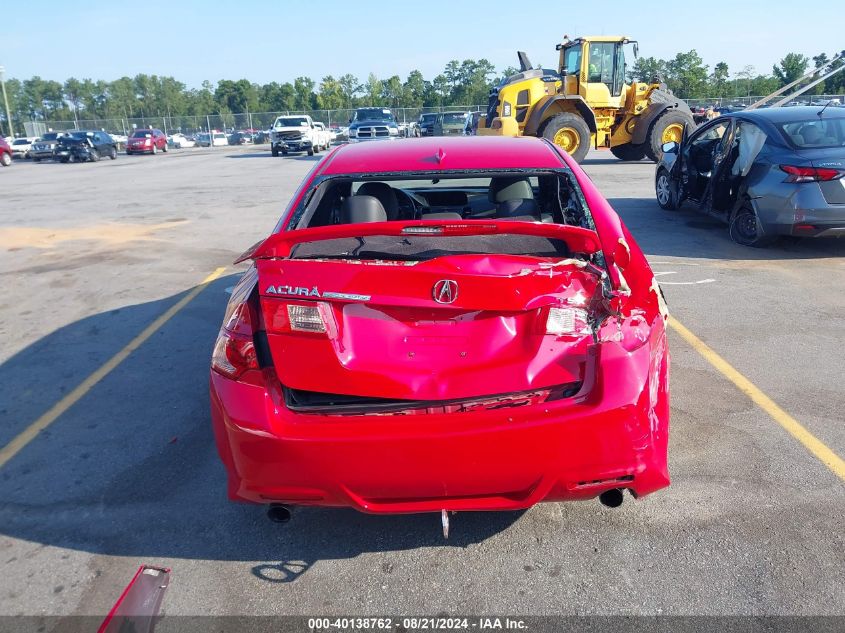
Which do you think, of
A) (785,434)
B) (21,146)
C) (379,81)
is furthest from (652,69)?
(785,434)

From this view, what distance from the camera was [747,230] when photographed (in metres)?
8.39

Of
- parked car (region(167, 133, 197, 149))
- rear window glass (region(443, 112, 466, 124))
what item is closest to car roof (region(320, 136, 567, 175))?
→ rear window glass (region(443, 112, 466, 124))

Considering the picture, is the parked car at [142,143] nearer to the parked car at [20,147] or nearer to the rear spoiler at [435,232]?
the parked car at [20,147]

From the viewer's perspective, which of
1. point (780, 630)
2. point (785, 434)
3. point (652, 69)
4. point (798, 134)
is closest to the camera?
point (780, 630)

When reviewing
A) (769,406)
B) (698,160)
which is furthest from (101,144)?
(769,406)

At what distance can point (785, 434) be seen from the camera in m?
3.80

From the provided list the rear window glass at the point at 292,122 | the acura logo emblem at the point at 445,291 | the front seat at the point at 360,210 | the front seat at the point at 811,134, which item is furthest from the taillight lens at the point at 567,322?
the rear window glass at the point at 292,122

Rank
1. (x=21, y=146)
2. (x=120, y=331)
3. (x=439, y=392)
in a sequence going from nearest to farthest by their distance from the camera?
(x=439, y=392)
(x=120, y=331)
(x=21, y=146)

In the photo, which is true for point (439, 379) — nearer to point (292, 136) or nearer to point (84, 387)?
point (84, 387)

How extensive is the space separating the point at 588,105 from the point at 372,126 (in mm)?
15452

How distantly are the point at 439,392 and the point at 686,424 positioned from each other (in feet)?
6.69

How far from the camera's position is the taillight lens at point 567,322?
263 cm

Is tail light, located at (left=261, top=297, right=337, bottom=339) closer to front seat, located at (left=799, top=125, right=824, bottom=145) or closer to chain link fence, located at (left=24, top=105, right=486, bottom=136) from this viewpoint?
front seat, located at (left=799, top=125, right=824, bottom=145)

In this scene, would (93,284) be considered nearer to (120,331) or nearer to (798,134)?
(120,331)
